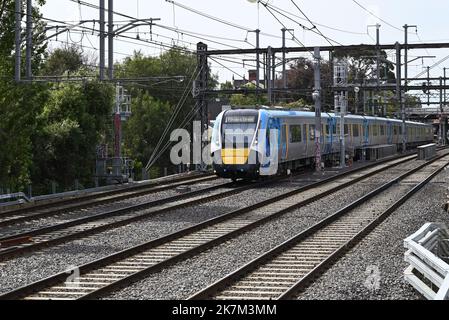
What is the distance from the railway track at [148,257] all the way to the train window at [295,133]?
10.2m

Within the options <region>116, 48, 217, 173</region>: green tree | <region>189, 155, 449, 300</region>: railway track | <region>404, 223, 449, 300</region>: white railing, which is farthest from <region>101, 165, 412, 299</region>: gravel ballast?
<region>116, 48, 217, 173</region>: green tree

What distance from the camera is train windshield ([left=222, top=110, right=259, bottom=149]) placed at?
89.2 feet

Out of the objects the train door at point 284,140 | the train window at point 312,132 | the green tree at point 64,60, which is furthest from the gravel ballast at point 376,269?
the green tree at point 64,60

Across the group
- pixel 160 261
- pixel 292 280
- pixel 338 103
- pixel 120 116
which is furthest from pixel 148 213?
pixel 338 103

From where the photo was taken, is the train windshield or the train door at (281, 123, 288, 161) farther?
the train door at (281, 123, 288, 161)

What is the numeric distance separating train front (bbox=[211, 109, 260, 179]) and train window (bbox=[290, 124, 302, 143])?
A: 4.24m

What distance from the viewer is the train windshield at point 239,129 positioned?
27188mm

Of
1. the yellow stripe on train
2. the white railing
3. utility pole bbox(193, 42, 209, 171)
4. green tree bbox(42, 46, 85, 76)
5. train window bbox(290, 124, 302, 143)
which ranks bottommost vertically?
the white railing

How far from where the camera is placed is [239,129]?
1075 inches

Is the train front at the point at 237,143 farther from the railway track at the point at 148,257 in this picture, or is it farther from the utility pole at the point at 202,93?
the utility pole at the point at 202,93

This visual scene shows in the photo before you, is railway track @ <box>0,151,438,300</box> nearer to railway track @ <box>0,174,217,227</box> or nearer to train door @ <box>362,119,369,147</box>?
railway track @ <box>0,174,217,227</box>
